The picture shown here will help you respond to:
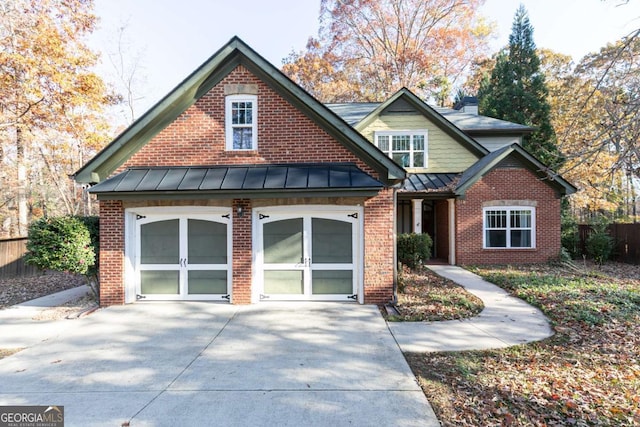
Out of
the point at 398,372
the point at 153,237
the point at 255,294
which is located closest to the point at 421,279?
the point at 255,294

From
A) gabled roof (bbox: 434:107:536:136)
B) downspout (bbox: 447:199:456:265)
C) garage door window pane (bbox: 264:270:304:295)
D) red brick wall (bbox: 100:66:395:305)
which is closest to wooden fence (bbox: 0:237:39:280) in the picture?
red brick wall (bbox: 100:66:395:305)

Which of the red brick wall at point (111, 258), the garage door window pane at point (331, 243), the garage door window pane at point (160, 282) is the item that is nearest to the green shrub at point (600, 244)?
the garage door window pane at point (331, 243)

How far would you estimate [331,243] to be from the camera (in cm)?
824

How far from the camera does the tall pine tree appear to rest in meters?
21.2

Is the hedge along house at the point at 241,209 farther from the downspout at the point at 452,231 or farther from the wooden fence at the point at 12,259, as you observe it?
the wooden fence at the point at 12,259

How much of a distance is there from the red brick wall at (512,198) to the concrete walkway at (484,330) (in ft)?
17.6

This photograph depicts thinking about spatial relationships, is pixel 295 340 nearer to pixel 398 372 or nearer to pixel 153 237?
pixel 398 372

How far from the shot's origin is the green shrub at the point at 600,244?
13.7 m

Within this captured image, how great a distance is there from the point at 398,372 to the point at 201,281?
18.4 feet

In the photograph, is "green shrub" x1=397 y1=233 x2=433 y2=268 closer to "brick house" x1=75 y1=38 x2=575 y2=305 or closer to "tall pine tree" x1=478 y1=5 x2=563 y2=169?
"brick house" x1=75 y1=38 x2=575 y2=305

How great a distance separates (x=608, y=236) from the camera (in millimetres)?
14109

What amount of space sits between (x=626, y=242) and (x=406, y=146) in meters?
10.5

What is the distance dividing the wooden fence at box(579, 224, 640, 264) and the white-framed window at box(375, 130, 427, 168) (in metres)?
9.05

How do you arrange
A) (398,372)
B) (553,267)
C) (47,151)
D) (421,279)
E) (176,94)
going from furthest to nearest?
1. (47,151)
2. (553,267)
3. (421,279)
4. (176,94)
5. (398,372)
